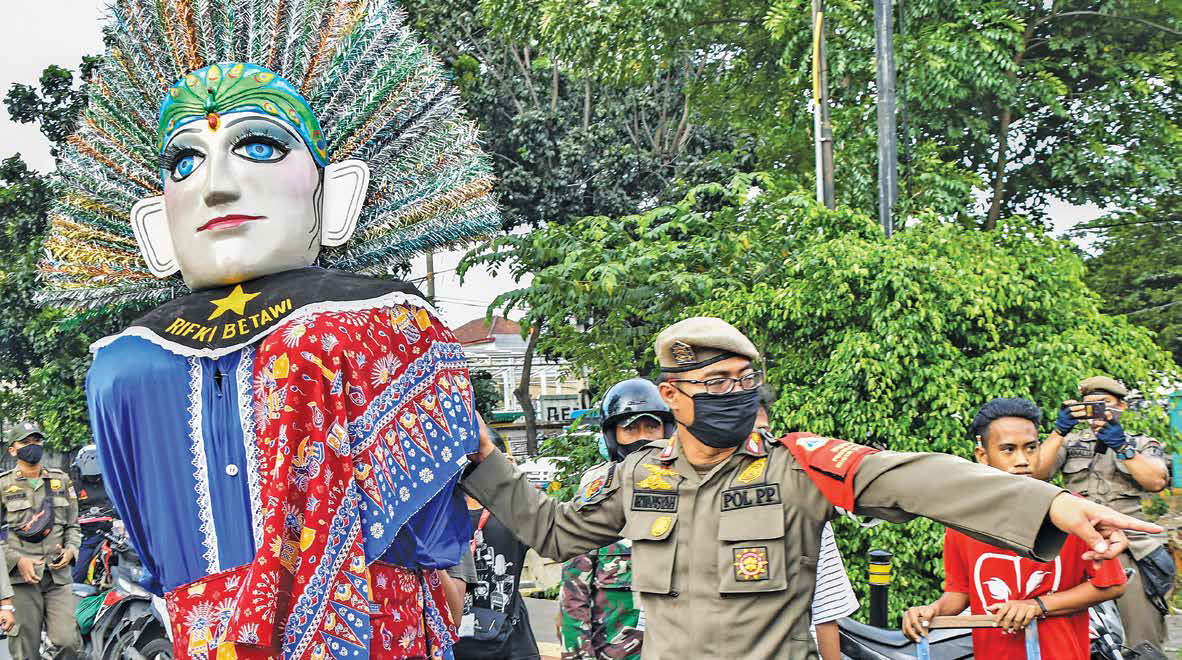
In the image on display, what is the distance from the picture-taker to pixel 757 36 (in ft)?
51.5

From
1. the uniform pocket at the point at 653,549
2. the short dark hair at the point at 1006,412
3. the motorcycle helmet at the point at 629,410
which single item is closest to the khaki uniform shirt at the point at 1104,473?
the short dark hair at the point at 1006,412

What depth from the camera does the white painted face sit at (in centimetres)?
338

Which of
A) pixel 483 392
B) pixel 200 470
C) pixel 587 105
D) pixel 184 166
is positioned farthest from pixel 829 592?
pixel 587 105

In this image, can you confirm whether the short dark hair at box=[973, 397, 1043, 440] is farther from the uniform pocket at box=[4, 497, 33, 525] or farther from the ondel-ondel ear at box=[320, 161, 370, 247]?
the uniform pocket at box=[4, 497, 33, 525]

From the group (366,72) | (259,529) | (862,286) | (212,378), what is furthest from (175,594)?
(862,286)

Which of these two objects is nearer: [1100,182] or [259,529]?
[259,529]

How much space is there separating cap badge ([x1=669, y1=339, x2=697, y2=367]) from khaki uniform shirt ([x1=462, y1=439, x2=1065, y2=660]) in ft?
0.86

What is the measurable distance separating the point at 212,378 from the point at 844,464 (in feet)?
5.72

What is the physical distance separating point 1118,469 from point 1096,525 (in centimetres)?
413

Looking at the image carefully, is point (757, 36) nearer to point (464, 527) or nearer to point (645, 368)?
point (645, 368)

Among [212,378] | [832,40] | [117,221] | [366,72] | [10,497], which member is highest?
[832,40]

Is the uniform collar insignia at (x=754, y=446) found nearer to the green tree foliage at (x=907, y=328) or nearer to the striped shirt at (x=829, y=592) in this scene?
the striped shirt at (x=829, y=592)

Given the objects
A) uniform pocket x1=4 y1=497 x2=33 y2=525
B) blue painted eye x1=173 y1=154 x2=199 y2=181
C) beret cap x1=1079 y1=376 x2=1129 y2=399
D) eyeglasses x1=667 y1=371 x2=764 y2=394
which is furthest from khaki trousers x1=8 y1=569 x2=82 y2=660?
beret cap x1=1079 y1=376 x2=1129 y2=399

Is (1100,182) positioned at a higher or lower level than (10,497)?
higher
